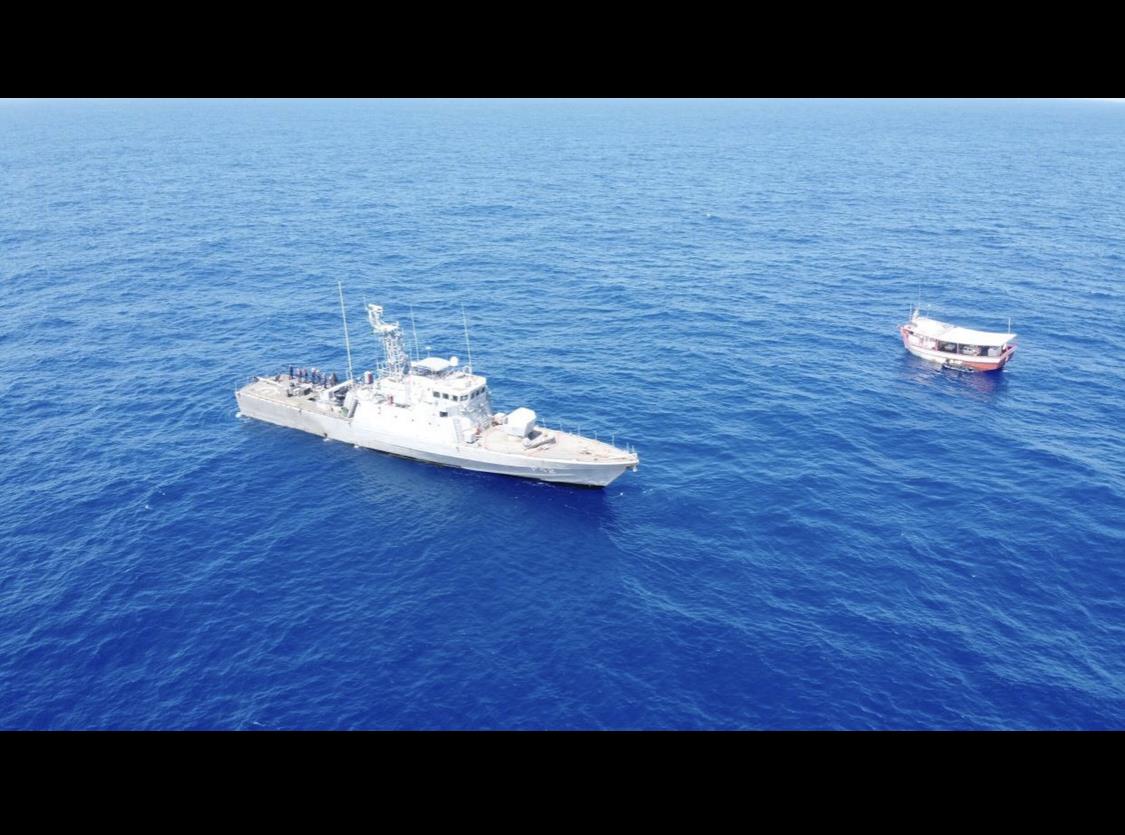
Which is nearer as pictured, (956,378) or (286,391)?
(286,391)

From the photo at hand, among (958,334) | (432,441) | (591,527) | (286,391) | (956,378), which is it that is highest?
(958,334)

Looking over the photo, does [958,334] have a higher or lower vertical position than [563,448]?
higher

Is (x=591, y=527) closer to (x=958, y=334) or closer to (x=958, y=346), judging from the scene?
(x=958, y=346)

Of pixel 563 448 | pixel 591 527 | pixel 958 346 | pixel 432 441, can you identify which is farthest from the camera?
pixel 958 346

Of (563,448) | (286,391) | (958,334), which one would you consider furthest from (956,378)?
(286,391)

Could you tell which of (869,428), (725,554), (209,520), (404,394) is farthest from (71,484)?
(869,428)

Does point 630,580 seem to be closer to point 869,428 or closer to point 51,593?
point 869,428

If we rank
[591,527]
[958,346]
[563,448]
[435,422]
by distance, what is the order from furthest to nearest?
[958,346] → [435,422] → [563,448] → [591,527]

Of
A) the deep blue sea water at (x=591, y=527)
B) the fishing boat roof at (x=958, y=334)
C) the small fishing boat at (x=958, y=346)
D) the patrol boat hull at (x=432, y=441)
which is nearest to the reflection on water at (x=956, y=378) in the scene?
the deep blue sea water at (x=591, y=527)
